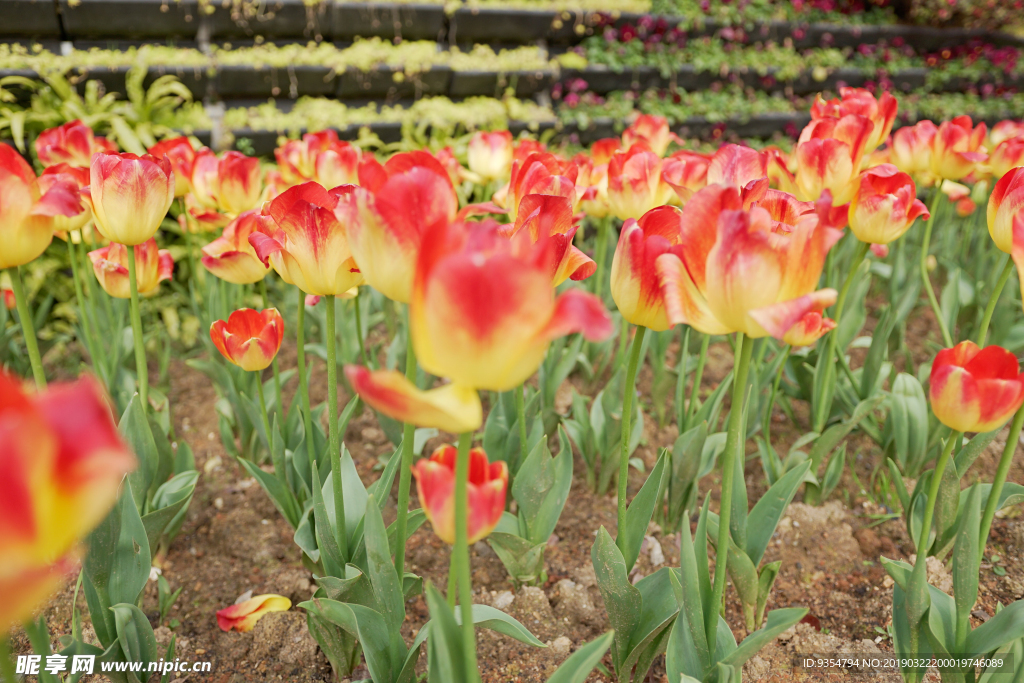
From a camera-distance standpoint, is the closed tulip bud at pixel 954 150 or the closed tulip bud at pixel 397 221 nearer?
the closed tulip bud at pixel 397 221

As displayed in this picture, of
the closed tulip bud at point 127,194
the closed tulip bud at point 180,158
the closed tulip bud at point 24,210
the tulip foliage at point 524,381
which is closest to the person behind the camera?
the tulip foliage at point 524,381

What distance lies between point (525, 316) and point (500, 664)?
963 millimetres

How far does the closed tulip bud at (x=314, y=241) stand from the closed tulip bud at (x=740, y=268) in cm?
40

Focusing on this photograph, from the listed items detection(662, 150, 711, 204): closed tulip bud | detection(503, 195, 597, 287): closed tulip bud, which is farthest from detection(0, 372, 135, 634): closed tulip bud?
detection(662, 150, 711, 204): closed tulip bud

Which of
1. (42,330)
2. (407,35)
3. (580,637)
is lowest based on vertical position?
(580,637)

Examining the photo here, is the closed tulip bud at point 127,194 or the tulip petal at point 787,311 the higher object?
the closed tulip bud at point 127,194

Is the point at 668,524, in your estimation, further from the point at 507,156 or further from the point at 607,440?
the point at 507,156

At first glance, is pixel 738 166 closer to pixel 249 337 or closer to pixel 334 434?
pixel 334 434

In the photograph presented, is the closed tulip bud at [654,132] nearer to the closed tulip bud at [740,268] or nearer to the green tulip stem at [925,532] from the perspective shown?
the green tulip stem at [925,532]

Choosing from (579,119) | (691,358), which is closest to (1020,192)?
(691,358)

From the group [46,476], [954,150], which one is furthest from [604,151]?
[46,476]

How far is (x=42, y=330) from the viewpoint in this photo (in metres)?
2.73

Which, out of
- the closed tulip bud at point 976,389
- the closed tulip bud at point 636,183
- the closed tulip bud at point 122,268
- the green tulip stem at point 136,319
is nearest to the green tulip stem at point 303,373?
the green tulip stem at point 136,319

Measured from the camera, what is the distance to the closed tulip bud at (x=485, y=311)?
0.48m
